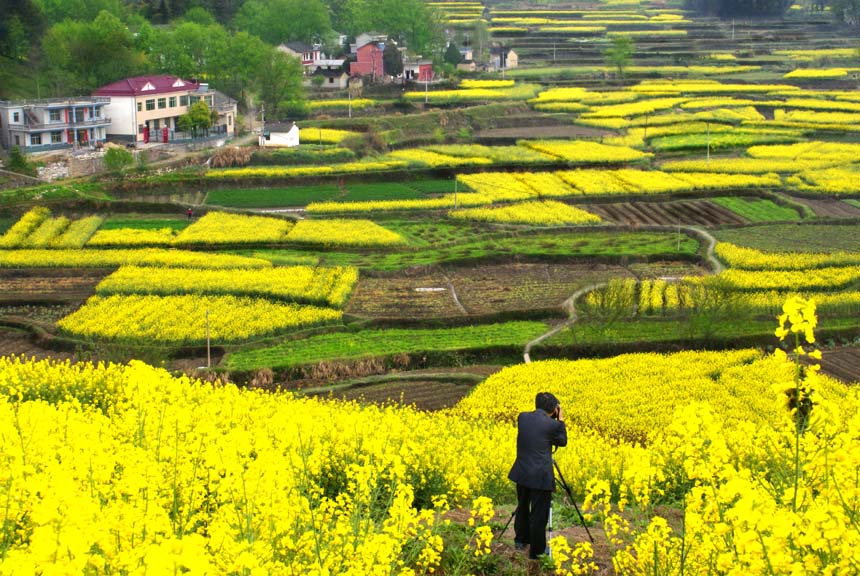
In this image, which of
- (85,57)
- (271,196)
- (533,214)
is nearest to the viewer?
(533,214)

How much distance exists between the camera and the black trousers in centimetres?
1095

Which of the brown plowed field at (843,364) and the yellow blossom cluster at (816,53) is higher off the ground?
the yellow blossom cluster at (816,53)

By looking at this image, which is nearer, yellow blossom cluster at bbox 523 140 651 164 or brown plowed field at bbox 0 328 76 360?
brown plowed field at bbox 0 328 76 360

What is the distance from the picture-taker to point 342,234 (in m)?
42.2

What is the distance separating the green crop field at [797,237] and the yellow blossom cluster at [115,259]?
17454mm

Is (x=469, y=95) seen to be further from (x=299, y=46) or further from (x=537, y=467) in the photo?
(x=537, y=467)

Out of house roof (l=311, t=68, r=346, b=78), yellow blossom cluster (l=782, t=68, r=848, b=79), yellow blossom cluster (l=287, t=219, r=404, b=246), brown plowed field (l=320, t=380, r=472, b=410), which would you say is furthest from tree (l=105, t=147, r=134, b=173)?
yellow blossom cluster (l=782, t=68, r=848, b=79)

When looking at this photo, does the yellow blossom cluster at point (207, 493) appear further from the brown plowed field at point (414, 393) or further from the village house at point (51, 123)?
the village house at point (51, 123)

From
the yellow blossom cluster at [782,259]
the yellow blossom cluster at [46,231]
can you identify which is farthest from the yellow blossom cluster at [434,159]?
the yellow blossom cluster at [782,259]

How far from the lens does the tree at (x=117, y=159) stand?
50.3 m

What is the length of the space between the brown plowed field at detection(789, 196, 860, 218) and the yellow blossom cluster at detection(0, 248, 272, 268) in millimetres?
23782

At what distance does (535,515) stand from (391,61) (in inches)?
3125

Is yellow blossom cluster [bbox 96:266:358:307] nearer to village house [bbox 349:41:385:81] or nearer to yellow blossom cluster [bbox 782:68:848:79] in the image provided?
village house [bbox 349:41:385:81]

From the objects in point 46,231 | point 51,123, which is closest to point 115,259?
point 46,231
